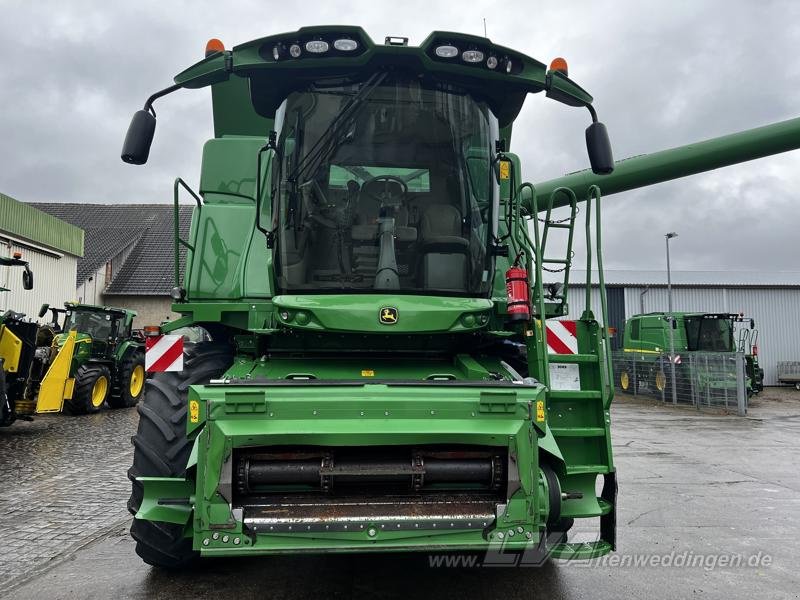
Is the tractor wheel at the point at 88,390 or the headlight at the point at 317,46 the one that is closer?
the headlight at the point at 317,46

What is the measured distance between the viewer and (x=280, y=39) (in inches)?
148

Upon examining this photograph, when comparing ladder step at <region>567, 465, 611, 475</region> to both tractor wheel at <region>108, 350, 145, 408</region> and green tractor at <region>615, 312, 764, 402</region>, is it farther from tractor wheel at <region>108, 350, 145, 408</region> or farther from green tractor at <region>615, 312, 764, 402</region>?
green tractor at <region>615, 312, 764, 402</region>

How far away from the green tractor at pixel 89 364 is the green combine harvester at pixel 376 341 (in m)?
8.37

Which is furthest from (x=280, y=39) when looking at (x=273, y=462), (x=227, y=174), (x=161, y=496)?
(x=161, y=496)

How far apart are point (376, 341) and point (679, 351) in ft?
59.0

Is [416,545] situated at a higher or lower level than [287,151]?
lower

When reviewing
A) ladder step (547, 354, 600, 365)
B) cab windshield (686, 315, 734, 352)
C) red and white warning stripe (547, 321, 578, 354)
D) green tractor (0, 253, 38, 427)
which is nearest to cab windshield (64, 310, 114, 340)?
green tractor (0, 253, 38, 427)

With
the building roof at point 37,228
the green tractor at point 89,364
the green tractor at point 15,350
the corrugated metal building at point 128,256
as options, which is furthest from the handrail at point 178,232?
the corrugated metal building at point 128,256

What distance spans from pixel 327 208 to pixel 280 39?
0.99 meters

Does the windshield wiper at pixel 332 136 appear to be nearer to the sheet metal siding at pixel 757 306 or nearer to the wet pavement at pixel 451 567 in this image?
the wet pavement at pixel 451 567

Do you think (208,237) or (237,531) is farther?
(208,237)

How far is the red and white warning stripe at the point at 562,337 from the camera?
4.24m

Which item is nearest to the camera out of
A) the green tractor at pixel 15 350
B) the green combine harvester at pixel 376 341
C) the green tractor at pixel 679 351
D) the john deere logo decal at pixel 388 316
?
the green combine harvester at pixel 376 341

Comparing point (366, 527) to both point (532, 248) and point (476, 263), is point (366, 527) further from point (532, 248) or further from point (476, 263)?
point (532, 248)
